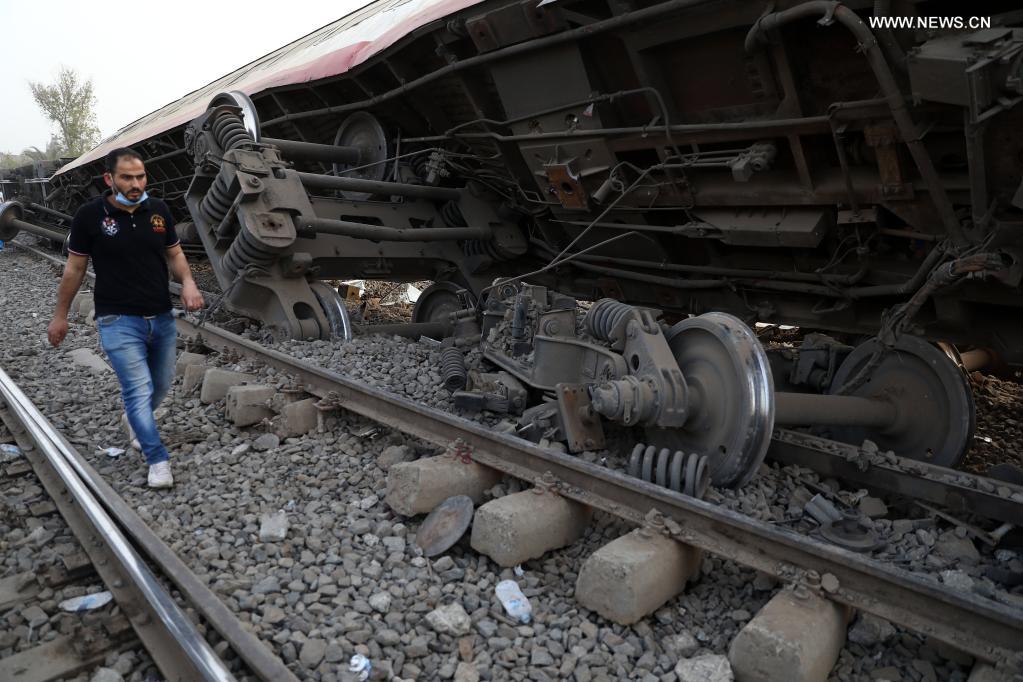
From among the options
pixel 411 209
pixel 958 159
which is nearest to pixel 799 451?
pixel 958 159

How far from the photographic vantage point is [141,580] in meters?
2.46

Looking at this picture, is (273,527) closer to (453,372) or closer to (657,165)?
(453,372)

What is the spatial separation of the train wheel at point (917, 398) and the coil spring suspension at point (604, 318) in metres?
1.39

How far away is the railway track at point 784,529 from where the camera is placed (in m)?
2.02

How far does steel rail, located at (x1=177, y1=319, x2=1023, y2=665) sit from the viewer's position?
198 centimetres

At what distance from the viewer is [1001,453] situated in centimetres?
450

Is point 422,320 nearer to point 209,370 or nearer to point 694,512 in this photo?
point 209,370

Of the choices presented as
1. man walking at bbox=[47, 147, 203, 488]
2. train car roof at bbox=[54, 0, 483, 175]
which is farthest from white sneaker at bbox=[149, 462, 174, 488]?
train car roof at bbox=[54, 0, 483, 175]

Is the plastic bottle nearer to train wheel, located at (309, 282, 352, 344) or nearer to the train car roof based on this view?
train wheel, located at (309, 282, 352, 344)

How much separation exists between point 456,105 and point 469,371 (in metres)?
3.02

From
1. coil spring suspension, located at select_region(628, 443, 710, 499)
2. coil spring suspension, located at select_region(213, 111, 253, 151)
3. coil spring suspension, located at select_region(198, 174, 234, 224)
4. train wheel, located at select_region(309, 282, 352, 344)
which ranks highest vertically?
coil spring suspension, located at select_region(213, 111, 253, 151)

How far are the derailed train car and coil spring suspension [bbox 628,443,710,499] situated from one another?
177 millimetres

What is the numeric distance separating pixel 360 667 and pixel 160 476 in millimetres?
1877

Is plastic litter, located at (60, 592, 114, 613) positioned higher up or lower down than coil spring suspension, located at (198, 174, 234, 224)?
lower down
